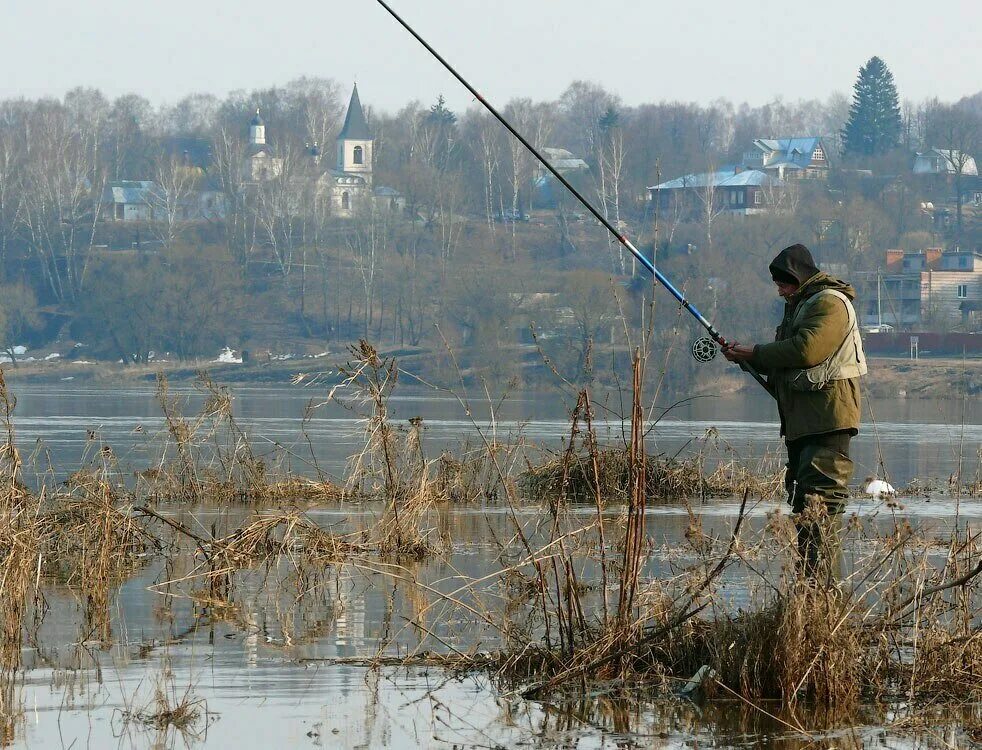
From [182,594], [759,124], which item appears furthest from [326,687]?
[759,124]

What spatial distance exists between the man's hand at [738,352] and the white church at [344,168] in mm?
88172

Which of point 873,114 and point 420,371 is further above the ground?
point 873,114

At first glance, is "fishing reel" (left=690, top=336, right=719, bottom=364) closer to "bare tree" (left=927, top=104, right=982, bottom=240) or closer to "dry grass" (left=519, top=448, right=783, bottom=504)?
"dry grass" (left=519, top=448, right=783, bottom=504)

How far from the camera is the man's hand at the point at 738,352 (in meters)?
6.46

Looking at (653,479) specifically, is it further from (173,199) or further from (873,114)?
(873,114)

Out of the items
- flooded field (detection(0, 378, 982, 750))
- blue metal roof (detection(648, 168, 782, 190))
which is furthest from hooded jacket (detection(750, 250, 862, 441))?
blue metal roof (detection(648, 168, 782, 190))

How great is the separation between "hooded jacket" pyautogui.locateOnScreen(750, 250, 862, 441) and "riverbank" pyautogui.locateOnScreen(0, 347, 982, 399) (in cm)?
4659

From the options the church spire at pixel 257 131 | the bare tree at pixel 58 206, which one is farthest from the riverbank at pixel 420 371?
the church spire at pixel 257 131

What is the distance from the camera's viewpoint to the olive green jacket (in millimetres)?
6262

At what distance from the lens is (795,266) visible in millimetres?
6590

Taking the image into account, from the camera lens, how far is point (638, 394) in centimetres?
564

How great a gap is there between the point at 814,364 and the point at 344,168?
123m

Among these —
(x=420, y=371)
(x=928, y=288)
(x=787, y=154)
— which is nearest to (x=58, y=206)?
(x=420, y=371)

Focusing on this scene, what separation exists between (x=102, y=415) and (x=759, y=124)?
367 ft
